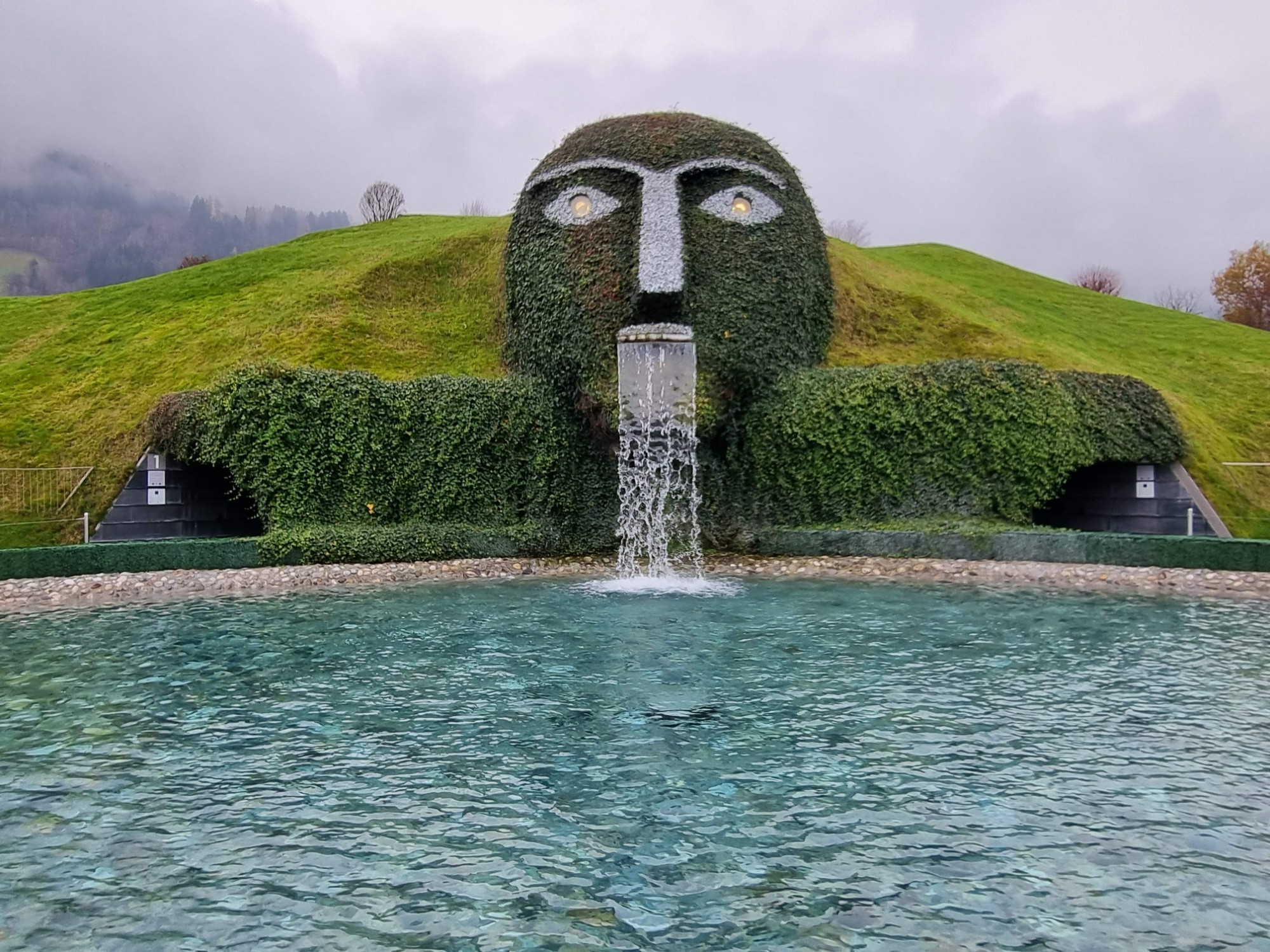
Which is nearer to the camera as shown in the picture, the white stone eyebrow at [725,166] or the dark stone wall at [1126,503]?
the dark stone wall at [1126,503]

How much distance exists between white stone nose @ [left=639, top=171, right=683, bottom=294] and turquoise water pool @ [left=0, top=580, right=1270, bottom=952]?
8.51 m

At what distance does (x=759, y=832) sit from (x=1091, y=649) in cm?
529

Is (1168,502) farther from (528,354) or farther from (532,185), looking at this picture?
(532,185)

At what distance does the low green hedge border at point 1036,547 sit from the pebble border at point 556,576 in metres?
0.19

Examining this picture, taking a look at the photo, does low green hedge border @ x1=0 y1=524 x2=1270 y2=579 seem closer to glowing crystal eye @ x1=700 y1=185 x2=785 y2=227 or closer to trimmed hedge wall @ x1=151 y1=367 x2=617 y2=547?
trimmed hedge wall @ x1=151 y1=367 x2=617 y2=547

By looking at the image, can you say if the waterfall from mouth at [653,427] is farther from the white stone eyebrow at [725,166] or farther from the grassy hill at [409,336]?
the grassy hill at [409,336]

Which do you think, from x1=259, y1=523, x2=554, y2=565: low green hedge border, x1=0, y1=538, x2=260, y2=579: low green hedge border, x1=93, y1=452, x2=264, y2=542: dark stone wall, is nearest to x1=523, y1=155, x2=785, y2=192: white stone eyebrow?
x1=259, y1=523, x2=554, y2=565: low green hedge border

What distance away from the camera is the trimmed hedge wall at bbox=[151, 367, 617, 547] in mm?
14594

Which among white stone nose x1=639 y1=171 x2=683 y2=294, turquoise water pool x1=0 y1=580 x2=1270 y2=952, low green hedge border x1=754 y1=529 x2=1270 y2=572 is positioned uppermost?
white stone nose x1=639 y1=171 x2=683 y2=294

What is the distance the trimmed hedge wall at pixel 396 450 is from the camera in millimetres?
14594

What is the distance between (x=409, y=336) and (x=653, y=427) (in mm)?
9277

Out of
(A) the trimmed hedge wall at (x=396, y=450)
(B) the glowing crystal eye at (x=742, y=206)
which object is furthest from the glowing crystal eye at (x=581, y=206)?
(A) the trimmed hedge wall at (x=396, y=450)

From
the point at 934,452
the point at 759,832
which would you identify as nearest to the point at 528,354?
the point at 934,452

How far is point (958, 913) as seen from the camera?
3.46 m
